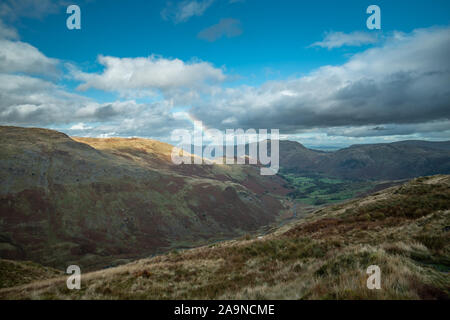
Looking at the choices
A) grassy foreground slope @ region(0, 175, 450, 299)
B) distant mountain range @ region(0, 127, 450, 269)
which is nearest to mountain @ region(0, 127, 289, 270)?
distant mountain range @ region(0, 127, 450, 269)

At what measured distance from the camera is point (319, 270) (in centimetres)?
897

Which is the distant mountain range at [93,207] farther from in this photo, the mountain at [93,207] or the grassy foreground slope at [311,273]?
the grassy foreground slope at [311,273]

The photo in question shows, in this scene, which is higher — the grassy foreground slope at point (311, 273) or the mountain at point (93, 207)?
the grassy foreground slope at point (311, 273)

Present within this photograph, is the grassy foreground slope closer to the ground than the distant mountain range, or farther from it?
farther from it

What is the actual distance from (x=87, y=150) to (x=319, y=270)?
139 m

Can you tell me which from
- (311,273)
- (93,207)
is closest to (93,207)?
(93,207)

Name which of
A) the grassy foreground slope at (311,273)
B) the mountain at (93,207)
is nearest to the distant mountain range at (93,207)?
the mountain at (93,207)

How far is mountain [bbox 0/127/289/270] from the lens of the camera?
6828 centimetres

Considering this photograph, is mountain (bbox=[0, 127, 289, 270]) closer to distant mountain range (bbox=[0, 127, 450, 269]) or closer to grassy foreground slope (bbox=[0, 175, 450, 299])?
distant mountain range (bbox=[0, 127, 450, 269])

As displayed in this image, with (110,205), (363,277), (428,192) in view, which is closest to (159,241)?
(110,205)

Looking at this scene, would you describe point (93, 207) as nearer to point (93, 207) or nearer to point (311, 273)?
point (93, 207)

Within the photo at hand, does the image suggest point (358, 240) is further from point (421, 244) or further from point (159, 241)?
point (159, 241)

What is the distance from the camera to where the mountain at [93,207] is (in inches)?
2688

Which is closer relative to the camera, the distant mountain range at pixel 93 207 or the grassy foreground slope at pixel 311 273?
the grassy foreground slope at pixel 311 273
